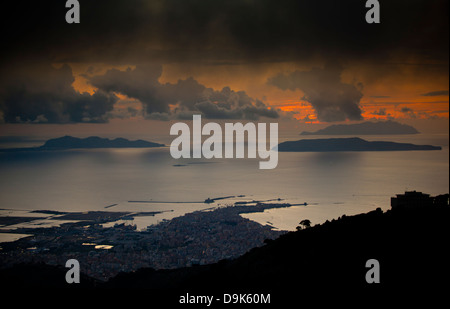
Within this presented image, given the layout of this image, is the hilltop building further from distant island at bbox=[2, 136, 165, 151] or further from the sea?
distant island at bbox=[2, 136, 165, 151]

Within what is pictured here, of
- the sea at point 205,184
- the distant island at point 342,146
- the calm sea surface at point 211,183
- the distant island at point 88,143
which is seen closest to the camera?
the sea at point 205,184

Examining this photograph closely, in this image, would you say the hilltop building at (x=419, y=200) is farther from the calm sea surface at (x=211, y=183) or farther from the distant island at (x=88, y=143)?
the distant island at (x=88, y=143)

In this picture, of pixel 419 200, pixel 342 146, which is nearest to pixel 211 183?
pixel 342 146

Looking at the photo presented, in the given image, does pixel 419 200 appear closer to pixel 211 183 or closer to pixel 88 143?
pixel 211 183

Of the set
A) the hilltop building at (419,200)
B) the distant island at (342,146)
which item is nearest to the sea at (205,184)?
the distant island at (342,146)
